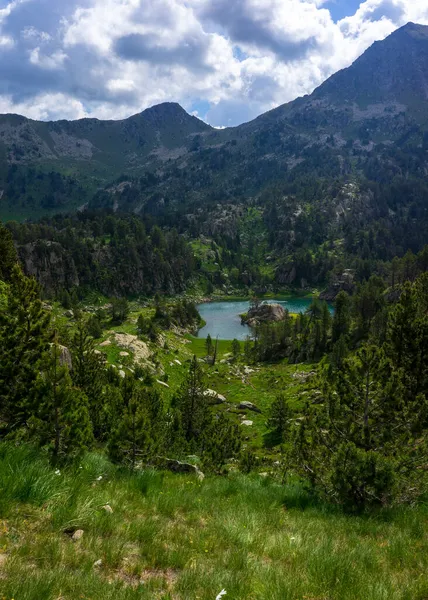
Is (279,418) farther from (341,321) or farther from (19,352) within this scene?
(341,321)

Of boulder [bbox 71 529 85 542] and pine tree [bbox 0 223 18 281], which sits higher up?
pine tree [bbox 0 223 18 281]

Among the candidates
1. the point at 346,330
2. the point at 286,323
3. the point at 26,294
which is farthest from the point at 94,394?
the point at 286,323

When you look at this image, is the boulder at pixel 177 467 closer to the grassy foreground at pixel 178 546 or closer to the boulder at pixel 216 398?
the grassy foreground at pixel 178 546

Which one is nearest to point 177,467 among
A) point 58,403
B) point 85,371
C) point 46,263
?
point 58,403

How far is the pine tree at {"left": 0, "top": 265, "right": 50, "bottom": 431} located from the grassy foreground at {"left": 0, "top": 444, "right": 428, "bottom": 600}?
1240 centimetres

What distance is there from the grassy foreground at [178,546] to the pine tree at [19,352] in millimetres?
12396

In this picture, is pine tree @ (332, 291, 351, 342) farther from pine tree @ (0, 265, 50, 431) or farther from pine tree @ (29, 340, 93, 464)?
pine tree @ (29, 340, 93, 464)

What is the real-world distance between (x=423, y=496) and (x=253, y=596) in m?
10.2

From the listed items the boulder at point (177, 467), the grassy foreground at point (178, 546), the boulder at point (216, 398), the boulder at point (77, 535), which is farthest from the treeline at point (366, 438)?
the boulder at point (216, 398)

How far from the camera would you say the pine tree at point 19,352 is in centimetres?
2000

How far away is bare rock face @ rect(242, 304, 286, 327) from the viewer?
167 m

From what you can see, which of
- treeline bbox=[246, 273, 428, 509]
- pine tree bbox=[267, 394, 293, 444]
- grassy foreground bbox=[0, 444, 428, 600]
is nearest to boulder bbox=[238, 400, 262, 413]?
pine tree bbox=[267, 394, 293, 444]

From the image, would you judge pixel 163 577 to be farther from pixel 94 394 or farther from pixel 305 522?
pixel 94 394

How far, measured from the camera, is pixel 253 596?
5.13 m
